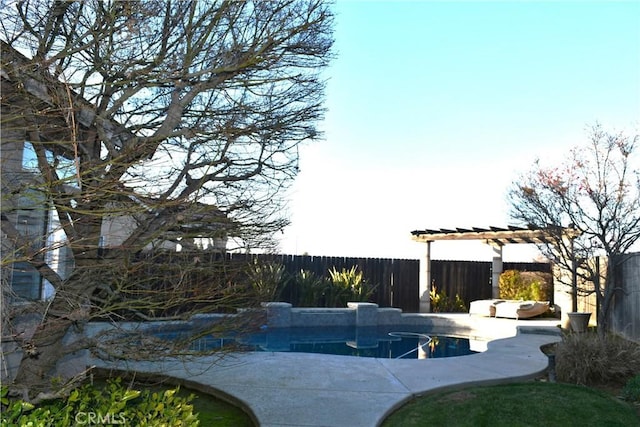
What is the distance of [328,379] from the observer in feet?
21.2

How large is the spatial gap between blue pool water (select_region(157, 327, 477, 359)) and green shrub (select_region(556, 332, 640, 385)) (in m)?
3.63

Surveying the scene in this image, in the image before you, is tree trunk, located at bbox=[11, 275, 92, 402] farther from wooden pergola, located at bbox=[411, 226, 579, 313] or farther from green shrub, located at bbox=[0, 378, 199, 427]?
wooden pergola, located at bbox=[411, 226, 579, 313]

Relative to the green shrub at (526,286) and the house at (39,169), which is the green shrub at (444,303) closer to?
the green shrub at (526,286)

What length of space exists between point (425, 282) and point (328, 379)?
Answer: 12.4m

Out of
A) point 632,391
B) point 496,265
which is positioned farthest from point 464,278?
point 632,391

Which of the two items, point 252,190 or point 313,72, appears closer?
point 252,190

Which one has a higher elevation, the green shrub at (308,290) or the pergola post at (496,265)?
the pergola post at (496,265)

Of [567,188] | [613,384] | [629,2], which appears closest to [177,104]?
[613,384]

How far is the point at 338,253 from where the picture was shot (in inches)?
720

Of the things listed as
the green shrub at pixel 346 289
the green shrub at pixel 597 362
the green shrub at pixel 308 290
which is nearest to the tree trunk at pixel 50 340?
the green shrub at pixel 597 362

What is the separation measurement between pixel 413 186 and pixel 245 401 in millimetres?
12611

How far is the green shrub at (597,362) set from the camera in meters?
7.05

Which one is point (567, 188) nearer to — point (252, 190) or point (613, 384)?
point (613, 384)

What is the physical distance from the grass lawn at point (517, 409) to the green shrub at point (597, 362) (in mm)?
854
